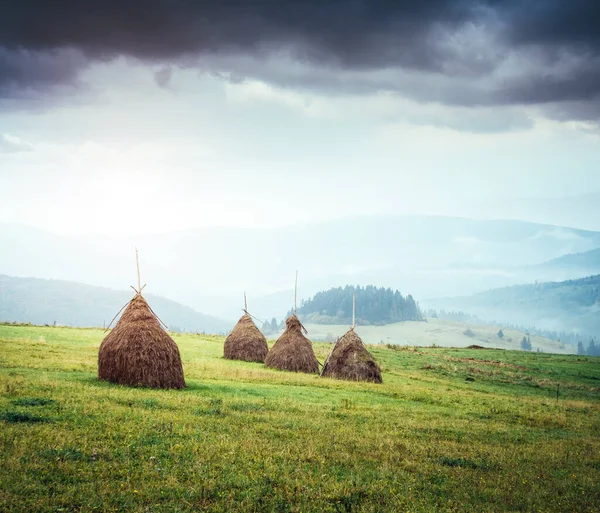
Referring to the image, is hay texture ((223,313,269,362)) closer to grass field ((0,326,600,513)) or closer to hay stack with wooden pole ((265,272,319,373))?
hay stack with wooden pole ((265,272,319,373))

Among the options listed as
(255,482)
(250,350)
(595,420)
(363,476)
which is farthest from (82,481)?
(250,350)

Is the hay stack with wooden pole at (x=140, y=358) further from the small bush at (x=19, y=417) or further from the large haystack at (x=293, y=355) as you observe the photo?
the large haystack at (x=293, y=355)

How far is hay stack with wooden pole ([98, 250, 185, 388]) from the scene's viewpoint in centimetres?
2297

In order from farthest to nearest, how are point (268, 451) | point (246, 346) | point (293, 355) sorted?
point (246, 346)
point (293, 355)
point (268, 451)

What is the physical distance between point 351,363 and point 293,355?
496 centimetres

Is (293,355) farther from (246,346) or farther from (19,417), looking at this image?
(19,417)

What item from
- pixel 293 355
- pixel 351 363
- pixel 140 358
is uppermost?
pixel 140 358

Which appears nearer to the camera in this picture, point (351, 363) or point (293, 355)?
point (351, 363)

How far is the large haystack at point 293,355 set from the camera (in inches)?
1526

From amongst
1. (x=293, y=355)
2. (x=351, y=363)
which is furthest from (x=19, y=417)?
(x=293, y=355)

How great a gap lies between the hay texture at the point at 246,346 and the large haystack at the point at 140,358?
787 inches

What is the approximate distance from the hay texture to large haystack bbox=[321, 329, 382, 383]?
8829 millimetres

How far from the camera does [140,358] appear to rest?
23.0 m

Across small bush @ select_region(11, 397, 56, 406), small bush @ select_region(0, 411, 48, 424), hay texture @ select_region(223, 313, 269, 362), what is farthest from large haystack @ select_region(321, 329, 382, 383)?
small bush @ select_region(0, 411, 48, 424)
